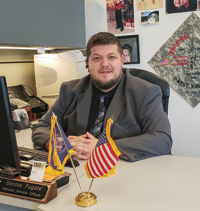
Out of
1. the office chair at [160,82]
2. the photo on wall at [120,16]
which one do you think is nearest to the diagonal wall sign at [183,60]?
the photo on wall at [120,16]

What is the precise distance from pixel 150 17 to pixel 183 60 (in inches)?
21.1

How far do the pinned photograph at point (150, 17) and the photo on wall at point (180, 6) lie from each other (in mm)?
118

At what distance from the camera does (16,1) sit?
182cm

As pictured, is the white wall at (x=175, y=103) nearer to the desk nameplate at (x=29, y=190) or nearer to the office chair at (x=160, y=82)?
the office chair at (x=160, y=82)

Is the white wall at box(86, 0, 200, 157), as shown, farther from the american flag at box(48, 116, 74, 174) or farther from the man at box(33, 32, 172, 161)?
the american flag at box(48, 116, 74, 174)

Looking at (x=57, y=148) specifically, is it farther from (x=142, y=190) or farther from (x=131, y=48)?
(x=131, y=48)

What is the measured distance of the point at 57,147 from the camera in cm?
98

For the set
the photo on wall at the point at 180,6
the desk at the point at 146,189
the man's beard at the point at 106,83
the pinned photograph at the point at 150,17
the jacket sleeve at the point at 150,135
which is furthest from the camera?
the pinned photograph at the point at 150,17

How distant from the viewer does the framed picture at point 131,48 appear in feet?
9.62

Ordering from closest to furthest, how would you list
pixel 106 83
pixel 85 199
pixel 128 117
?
pixel 85 199 → pixel 128 117 → pixel 106 83

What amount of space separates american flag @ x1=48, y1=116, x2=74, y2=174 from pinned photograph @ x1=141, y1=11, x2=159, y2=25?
7.11 ft

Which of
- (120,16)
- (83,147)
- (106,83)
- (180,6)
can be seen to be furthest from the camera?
(120,16)

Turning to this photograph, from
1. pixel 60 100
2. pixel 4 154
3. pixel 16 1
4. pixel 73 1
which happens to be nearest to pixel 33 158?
pixel 4 154

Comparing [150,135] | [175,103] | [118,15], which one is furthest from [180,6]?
[150,135]
